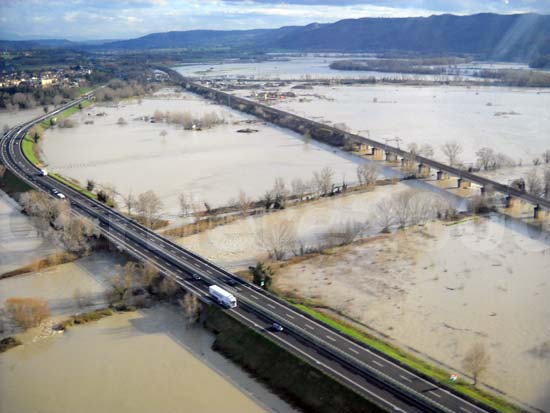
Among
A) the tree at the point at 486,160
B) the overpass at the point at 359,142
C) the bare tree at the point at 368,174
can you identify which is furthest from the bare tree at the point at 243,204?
the tree at the point at 486,160

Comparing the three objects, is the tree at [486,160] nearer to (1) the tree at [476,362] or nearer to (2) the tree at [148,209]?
(2) the tree at [148,209]

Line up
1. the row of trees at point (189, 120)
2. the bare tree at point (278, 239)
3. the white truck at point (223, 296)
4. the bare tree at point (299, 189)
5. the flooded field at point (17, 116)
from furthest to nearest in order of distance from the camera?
the flooded field at point (17, 116) → the row of trees at point (189, 120) → the bare tree at point (299, 189) → the bare tree at point (278, 239) → the white truck at point (223, 296)

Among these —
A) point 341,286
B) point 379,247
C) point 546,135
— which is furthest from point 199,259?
point 546,135

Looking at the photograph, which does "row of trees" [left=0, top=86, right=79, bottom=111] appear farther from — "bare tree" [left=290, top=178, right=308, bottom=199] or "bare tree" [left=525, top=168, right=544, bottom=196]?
"bare tree" [left=525, top=168, right=544, bottom=196]

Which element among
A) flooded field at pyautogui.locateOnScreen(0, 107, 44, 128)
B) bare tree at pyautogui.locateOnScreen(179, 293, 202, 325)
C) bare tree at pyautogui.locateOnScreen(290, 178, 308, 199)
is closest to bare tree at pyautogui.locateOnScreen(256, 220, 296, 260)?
bare tree at pyautogui.locateOnScreen(179, 293, 202, 325)

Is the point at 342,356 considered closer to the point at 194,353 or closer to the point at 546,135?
the point at 194,353

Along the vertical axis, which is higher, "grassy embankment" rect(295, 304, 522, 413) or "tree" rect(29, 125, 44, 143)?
"tree" rect(29, 125, 44, 143)
